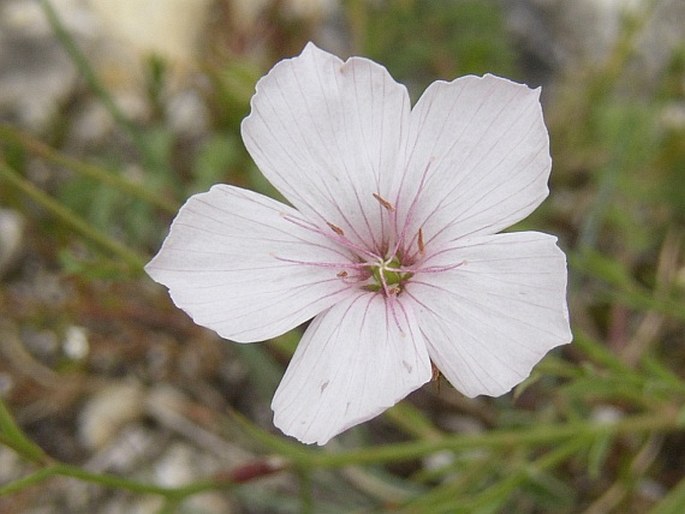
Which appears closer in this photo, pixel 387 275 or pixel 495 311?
pixel 495 311

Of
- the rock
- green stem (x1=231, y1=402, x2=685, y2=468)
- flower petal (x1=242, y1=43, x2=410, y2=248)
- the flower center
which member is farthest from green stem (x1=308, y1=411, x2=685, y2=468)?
the rock

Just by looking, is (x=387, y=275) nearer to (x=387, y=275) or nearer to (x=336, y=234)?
(x=387, y=275)

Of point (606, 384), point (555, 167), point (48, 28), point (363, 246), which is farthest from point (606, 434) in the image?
point (48, 28)

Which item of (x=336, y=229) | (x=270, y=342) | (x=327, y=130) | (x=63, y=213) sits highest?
(x=327, y=130)

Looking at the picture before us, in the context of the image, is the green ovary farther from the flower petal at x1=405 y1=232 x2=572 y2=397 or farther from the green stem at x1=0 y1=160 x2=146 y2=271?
the green stem at x1=0 y1=160 x2=146 y2=271

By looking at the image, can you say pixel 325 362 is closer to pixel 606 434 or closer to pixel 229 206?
pixel 229 206

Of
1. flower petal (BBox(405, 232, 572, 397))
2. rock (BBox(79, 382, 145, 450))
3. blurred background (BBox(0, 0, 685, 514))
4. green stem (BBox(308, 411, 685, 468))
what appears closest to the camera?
flower petal (BBox(405, 232, 572, 397))

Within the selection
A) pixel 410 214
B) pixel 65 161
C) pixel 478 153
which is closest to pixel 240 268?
pixel 410 214

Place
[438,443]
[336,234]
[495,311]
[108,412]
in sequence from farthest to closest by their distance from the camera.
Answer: [108,412] < [438,443] < [336,234] < [495,311]
